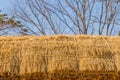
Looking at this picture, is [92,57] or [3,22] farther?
[3,22]

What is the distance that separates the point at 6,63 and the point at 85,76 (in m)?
1.61

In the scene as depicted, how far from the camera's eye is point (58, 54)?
745 cm

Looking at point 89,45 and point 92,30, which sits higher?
point 92,30

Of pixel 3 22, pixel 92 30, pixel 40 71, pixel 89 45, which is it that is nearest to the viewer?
pixel 40 71

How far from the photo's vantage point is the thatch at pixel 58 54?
23.5ft

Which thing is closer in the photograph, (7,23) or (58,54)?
(58,54)

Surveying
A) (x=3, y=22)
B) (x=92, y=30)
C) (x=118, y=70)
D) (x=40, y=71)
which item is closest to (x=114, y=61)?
(x=118, y=70)

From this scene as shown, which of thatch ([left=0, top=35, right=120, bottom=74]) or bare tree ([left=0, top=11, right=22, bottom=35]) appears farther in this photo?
bare tree ([left=0, top=11, right=22, bottom=35])

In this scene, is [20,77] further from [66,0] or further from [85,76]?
[66,0]

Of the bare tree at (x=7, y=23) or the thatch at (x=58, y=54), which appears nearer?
the thatch at (x=58, y=54)

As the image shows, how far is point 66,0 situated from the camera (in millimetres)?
20844

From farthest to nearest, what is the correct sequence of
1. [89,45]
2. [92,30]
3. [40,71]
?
1. [92,30]
2. [89,45]
3. [40,71]

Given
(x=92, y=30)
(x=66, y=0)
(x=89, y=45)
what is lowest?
(x=89, y=45)

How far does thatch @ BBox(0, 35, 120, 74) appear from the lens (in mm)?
7152
